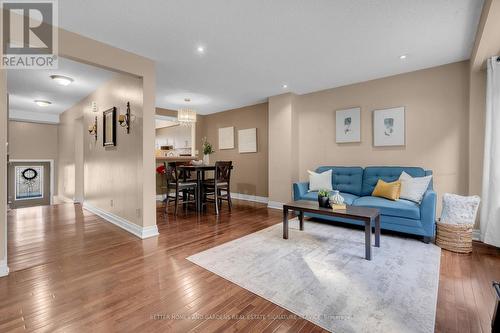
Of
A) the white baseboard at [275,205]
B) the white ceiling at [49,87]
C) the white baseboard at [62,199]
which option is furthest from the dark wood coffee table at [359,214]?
the white baseboard at [62,199]

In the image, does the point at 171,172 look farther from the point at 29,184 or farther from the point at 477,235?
the point at 29,184

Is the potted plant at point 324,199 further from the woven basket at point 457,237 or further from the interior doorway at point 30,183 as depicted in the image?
the interior doorway at point 30,183

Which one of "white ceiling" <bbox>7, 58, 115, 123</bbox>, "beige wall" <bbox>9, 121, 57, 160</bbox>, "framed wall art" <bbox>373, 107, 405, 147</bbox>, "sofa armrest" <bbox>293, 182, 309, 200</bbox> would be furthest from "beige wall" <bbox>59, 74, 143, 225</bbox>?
"framed wall art" <bbox>373, 107, 405, 147</bbox>

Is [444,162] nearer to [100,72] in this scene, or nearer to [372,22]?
[372,22]

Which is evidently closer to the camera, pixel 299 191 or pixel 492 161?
pixel 492 161

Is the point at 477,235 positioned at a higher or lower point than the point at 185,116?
lower

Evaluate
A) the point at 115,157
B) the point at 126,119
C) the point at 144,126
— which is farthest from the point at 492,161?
the point at 115,157

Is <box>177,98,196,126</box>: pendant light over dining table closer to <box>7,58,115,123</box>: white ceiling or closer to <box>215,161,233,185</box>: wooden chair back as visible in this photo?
<box>215,161,233,185</box>: wooden chair back

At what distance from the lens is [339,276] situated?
2064 mm

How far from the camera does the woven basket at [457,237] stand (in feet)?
8.53

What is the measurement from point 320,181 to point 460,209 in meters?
1.90

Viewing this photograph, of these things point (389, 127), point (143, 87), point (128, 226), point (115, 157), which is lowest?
point (128, 226)

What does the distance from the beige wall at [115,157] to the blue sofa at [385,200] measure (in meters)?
2.73

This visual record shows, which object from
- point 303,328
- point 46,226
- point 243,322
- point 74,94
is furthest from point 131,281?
point 74,94
